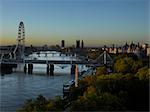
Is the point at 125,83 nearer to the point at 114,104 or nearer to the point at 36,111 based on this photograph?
the point at 114,104

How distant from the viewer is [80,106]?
3.32 m

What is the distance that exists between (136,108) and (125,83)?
1376mm

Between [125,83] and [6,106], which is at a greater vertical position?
[125,83]

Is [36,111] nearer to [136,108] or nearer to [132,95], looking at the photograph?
[136,108]

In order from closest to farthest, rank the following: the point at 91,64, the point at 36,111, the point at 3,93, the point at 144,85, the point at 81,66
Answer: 1. the point at 36,111
2. the point at 144,85
3. the point at 3,93
4. the point at 91,64
5. the point at 81,66

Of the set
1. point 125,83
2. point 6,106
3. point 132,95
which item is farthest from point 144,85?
point 6,106

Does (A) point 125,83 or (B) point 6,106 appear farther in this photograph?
(B) point 6,106

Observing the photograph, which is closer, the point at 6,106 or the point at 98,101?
the point at 98,101

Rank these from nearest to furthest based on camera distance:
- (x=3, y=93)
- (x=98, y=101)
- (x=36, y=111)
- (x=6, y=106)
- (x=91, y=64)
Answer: (x=36, y=111)
(x=98, y=101)
(x=6, y=106)
(x=3, y=93)
(x=91, y=64)

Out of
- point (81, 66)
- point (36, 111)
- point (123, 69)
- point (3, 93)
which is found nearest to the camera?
point (36, 111)

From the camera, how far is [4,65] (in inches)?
679

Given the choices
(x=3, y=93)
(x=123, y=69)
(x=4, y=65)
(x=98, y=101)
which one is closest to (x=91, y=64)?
(x=4, y=65)

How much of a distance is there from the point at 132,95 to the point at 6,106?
246 centimetres

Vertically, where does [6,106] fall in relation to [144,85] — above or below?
below
